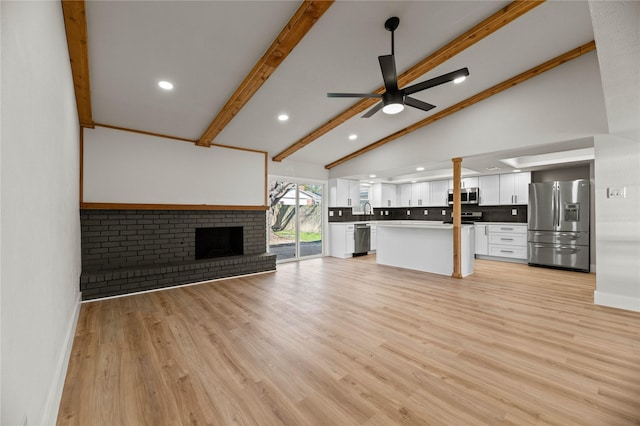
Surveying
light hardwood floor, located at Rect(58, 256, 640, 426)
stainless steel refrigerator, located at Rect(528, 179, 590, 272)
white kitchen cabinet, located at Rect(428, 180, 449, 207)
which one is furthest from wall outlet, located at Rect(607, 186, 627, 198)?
white kitchen cabinet, located at Rect(428, 180, 449, 207)

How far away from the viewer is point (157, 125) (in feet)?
13.9

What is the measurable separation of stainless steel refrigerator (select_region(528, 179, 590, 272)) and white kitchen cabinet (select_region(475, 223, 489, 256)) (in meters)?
0.99

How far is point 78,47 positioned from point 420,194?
309 inches

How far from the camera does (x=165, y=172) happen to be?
181 inches

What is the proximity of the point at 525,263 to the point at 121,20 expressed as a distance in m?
7.90

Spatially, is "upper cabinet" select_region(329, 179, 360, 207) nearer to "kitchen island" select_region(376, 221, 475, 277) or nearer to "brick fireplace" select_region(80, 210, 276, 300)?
"kitchen island" select_region(376, 221, 475, 277)

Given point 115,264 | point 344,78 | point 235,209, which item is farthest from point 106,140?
point 344,78

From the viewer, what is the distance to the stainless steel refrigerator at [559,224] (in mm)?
5121

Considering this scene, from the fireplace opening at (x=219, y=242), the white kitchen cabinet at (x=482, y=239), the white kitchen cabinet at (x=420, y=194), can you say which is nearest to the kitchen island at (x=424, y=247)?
the white kitchen cabinet at (x=482, y=239)

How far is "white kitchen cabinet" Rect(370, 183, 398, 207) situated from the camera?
8516 millimetres

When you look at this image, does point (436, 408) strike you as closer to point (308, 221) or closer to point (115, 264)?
point (115, 264)

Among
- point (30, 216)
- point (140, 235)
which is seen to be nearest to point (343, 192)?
point (140, 235)

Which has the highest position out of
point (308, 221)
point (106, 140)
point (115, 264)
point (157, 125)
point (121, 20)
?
point (121, 20)

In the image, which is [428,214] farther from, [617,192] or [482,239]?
[617,192]
